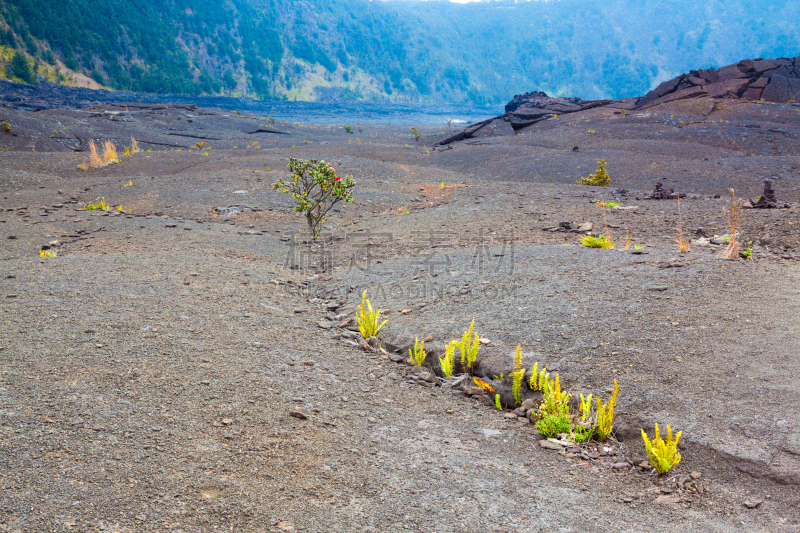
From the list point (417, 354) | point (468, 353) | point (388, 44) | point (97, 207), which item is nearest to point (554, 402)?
point (468, 353)

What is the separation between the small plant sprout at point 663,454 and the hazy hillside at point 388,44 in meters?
80.7

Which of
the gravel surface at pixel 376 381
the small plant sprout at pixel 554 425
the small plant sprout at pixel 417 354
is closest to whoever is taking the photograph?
the gravel surface at pixel 376 381

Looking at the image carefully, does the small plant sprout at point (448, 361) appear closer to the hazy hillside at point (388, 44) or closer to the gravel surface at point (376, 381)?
the gravel surface at point (376, 381)

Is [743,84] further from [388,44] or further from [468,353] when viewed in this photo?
[388,44]

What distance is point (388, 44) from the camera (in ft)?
435

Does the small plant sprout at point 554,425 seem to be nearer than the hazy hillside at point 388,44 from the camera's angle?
Yes

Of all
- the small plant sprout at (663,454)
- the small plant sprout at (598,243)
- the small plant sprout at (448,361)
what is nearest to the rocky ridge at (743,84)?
the small plant sprout at (598,243)

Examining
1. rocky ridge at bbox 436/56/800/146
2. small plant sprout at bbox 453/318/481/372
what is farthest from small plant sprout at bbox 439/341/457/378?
rocky ridge at bbox 436/56/800/146

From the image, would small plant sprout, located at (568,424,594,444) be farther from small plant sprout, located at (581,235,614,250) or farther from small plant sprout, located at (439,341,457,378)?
small plant sprout, located at (581,235,614,250)

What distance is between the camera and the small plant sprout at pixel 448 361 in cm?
422

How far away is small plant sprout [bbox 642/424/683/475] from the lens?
2.83 meters

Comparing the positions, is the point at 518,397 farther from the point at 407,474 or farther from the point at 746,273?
the point at 746,273

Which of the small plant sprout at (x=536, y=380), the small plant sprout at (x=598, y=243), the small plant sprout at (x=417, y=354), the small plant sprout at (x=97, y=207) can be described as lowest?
the small plant sprout at (x=417, y=354)

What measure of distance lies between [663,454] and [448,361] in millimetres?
1800
